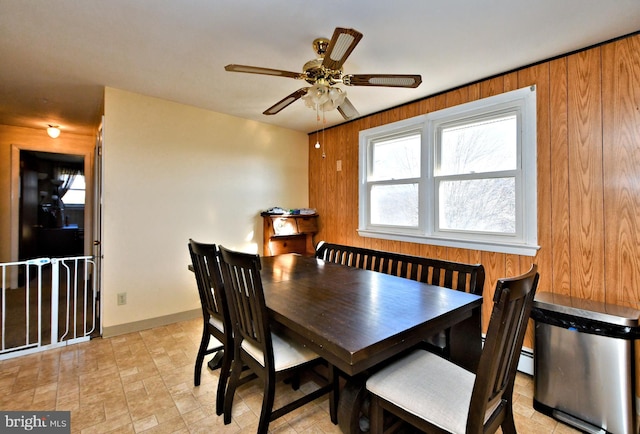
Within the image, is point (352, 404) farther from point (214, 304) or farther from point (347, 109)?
point (347, 109)

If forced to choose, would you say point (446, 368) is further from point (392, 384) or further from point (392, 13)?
point (392, 13)

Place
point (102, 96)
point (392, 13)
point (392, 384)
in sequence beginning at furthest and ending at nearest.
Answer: point (102, 96) → point (392, 13) → point (392, 384)

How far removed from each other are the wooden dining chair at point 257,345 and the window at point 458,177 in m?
1.87

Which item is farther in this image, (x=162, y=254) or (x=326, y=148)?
(x=326, y=148)

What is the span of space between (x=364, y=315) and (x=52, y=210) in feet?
25.7

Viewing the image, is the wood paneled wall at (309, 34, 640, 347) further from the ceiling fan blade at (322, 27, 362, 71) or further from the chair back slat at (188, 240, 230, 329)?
the chair back slat at (188, 240, 230, 329)

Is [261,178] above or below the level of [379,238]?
above

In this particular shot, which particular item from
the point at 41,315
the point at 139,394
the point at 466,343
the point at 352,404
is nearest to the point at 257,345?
the point at 352,404

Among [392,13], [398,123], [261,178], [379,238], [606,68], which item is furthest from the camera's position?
[261,178]

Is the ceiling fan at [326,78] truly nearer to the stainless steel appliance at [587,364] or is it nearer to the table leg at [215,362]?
the stainless steel appliance at [587,364]

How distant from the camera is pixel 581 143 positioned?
2104 mm

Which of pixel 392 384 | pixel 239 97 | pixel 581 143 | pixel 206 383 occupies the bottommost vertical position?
pixel 206 383

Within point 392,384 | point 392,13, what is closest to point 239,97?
point 392,13

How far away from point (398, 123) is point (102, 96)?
3178mm
